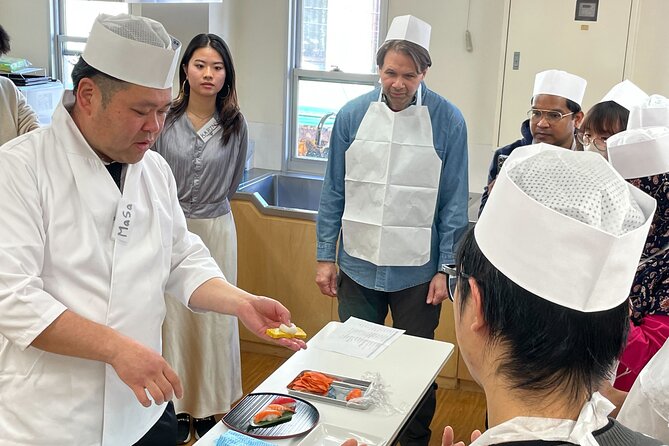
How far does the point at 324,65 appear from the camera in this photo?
429cm

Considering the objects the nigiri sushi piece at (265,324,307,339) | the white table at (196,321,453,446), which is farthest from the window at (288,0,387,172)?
the nigiri sushi piece at (265,324,307,339)

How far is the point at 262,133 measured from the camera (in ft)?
14.4

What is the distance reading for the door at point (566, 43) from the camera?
11.0ft

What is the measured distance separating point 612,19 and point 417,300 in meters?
1.54

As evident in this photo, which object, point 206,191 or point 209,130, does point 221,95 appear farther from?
point 206,191

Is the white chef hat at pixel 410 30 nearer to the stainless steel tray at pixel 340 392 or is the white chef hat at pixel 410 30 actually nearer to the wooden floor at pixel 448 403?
the stainless steel tray at pixel 340 392

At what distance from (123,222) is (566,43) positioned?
93.8 inches

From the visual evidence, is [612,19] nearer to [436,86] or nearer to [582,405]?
[436,86]

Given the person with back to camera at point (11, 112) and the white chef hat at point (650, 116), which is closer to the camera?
the white chef hat at point (650, 116)

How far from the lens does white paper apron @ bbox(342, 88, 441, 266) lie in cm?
269

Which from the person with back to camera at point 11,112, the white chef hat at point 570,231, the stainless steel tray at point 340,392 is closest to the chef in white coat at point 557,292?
the white chef hat at point 570,231

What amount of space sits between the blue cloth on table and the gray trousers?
1148mm

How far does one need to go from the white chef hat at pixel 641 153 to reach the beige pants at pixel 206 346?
1.60 metres

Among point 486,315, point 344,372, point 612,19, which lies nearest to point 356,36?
point 612,19
